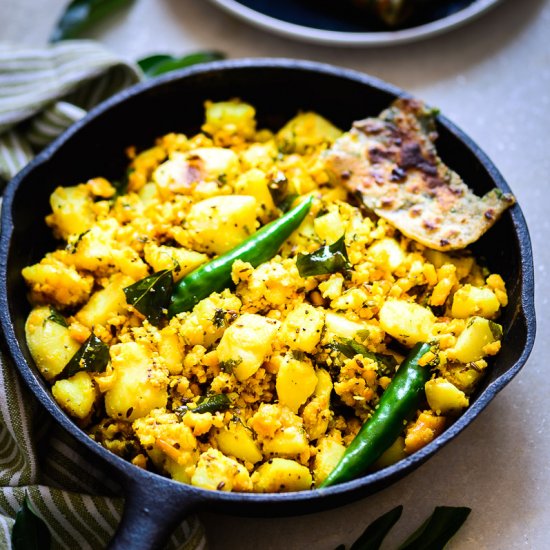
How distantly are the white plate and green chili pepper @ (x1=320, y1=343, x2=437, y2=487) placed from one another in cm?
122

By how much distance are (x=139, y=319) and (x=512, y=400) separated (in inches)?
39.9

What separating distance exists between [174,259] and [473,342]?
0.74 metres

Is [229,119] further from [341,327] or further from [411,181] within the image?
[341,327]

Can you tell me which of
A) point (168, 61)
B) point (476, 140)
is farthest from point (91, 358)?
point (476, 140)

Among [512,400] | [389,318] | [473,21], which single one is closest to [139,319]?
[389,318]

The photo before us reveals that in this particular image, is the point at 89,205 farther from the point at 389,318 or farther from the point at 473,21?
the point at 473,21

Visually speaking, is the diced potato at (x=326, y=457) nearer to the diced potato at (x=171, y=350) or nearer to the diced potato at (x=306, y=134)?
the diced potato at (x=171, y=350)

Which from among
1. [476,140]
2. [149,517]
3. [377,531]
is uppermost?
[476,140]

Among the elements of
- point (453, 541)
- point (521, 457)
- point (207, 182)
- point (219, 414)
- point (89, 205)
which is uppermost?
point (207, 182)

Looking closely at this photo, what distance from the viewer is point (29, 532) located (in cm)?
175

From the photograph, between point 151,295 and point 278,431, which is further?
point 151,295

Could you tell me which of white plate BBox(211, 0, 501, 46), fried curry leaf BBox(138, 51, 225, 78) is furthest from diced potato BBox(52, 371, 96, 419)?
white plate BBox(211, 0, 501, 46)

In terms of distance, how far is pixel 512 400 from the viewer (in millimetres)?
2062

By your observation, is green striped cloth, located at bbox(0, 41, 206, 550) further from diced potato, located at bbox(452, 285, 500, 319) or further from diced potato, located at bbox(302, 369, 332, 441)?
diced potato, located at bbox(452, 285, 500, 319)
